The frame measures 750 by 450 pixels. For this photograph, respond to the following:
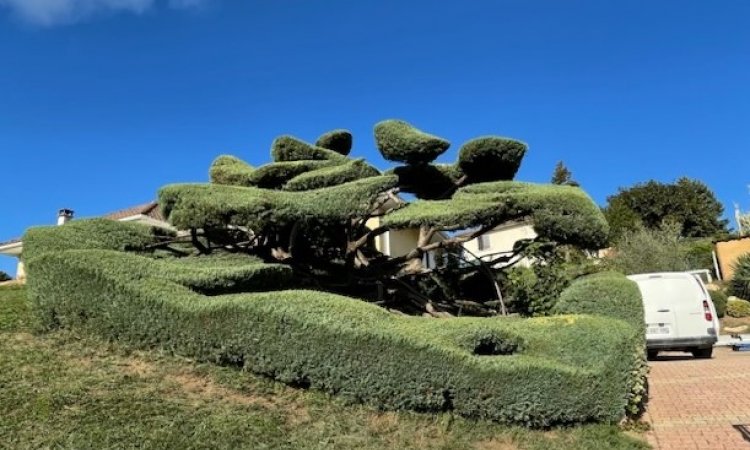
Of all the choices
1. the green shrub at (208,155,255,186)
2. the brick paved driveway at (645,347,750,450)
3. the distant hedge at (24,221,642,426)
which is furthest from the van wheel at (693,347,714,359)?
the green shrub at (208,155,255,186)

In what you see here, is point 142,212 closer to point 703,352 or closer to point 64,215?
point 64,215

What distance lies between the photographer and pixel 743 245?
31.5 metres

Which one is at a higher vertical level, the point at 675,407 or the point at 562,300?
the point at 562,300

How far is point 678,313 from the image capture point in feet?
39.2

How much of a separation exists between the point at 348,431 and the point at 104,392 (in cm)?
221

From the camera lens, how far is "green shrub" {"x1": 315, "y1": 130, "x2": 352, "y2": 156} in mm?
12109

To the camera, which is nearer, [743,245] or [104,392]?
[104,392]

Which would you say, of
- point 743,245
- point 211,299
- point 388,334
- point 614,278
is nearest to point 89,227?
point 211,299

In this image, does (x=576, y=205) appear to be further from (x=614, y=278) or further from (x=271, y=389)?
(x=271, y=389)

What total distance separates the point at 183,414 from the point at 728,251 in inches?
1331

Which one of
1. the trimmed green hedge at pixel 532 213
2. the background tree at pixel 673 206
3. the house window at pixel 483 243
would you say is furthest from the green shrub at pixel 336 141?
the background tree at pixel 673 206

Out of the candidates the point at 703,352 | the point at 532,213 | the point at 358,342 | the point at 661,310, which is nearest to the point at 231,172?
the point at 532,213

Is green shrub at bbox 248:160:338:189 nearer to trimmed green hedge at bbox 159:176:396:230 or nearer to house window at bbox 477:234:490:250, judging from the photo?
trimmed green hedge at bbox 159:176:396:230

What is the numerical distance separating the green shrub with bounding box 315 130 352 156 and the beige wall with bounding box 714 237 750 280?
26794mm
